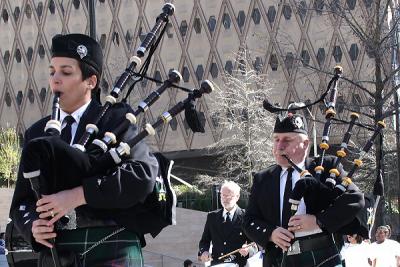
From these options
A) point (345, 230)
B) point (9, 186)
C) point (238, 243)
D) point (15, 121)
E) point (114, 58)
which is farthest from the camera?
point (15, 121)

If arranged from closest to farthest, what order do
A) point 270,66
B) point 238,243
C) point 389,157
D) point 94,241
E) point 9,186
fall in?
point 94,241 < point 238,243 < point 389,157 < point 9,186 < point 270,66

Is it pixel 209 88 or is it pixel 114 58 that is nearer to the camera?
pixel 209 88

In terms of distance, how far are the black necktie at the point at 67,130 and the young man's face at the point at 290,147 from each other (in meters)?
2.45

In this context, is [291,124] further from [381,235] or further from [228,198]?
[381,235]

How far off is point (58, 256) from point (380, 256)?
38.4 ft

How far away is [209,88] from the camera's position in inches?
183

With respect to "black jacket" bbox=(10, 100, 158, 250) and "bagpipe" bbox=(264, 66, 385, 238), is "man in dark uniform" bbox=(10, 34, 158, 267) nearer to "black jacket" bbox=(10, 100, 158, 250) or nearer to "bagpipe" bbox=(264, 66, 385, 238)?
"black jacket" bbox=(10, 100, 158, 250)

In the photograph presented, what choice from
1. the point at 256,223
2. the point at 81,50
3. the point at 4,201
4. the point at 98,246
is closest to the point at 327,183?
the point at 256,223

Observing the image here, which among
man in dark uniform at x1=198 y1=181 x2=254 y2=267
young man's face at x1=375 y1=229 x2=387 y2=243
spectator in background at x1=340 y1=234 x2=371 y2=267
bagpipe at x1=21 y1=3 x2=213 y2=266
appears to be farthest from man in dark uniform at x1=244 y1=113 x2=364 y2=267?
young man's face at x1=375 y1=229 x2=387 y2=243

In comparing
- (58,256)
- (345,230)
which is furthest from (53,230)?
(345,230)

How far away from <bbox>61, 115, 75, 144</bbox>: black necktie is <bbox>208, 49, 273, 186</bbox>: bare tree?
1376 inches

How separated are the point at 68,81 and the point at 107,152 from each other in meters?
0.52

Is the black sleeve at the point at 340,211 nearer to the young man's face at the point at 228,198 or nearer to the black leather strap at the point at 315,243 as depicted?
the black leather strap at the point at 315,243

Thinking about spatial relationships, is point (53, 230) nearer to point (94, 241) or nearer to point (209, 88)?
point (94, 241)
